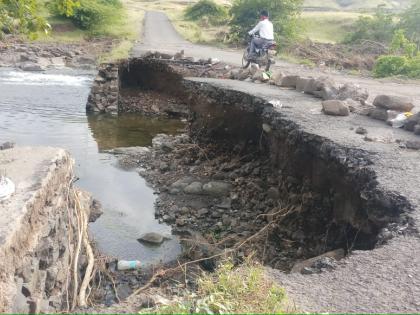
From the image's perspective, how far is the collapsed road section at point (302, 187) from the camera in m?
3.83

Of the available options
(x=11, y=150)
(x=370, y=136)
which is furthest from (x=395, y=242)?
(x=11, y=150)

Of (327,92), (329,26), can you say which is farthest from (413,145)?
(329,26)

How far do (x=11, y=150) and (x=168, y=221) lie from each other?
3658 mm

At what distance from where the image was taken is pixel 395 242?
4340 millimetres

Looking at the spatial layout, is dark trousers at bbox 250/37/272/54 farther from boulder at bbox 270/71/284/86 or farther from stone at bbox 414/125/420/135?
stone at bbox 414/125/420/135

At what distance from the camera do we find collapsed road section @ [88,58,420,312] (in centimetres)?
383

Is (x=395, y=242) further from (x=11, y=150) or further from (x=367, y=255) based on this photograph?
(x=11, y=150)

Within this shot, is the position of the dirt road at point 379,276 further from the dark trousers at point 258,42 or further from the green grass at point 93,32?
the green grass at point 93,32

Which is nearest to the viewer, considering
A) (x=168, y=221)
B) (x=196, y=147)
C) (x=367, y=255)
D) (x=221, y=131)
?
(x=367, y=255)

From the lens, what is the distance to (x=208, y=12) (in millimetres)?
39719

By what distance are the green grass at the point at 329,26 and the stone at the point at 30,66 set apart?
59.2 ft

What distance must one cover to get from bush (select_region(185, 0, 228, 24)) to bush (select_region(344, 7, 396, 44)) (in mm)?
12504

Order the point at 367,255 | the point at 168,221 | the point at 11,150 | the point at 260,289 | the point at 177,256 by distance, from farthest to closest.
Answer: the point at 168,221
the point at 177,256
the point at 11,150
the point at 367,255
the point at 260,289

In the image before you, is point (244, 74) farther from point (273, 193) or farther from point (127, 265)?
point (127, 265)
